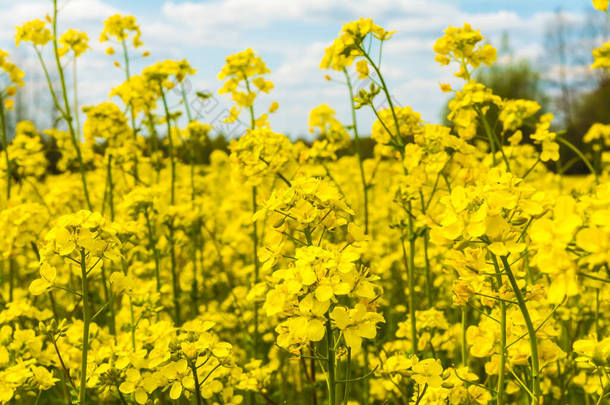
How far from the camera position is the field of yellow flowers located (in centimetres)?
157

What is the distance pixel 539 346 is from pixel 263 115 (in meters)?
2.51

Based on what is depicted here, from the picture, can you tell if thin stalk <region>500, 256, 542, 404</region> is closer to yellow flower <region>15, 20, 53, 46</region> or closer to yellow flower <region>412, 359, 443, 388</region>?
yellow flower <region>412, 359, 443, 388</region>

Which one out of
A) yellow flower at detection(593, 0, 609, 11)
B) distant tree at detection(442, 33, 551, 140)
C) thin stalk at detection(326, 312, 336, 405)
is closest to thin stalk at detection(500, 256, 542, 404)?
thin stalk at detection(326, 312, 336, 405)

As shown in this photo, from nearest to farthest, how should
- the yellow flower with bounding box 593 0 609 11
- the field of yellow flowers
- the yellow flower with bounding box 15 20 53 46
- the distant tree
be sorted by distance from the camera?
the field of yellow flowers, the yellow flower with bounding box 593 0 609 11, the yellow flower with bounding box 15 20 53 46, the distant tree

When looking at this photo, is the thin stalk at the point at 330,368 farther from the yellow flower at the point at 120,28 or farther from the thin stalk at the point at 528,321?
the yellow flower at the point at 120,28

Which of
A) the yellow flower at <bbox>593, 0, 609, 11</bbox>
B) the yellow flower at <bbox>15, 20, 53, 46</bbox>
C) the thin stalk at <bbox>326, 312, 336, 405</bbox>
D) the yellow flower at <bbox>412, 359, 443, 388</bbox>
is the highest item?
the yellow flower at <bbox>15, 20, 53, 46</bbox>

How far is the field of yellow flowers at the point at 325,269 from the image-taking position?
1.57 meters

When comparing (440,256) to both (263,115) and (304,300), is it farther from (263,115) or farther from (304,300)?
(304,300)

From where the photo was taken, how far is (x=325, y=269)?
1548 millimetres

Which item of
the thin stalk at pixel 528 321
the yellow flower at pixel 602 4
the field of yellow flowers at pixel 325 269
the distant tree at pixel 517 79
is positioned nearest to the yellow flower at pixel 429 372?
the field of yellow flowers at pixel 325 269

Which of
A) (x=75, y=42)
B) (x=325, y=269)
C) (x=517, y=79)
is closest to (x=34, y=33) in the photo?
(x=75, y=42)

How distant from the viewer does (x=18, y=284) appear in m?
5.66

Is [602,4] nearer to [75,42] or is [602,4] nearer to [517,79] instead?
[75,42]

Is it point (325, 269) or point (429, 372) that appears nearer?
point (325, 269)
